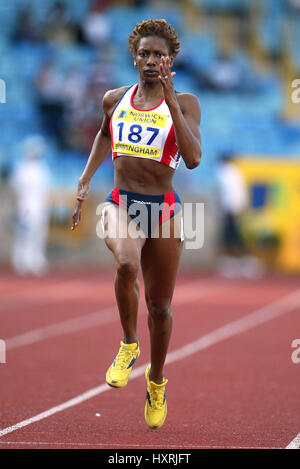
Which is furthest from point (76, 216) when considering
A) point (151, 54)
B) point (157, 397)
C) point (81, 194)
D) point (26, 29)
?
point (26, 29)

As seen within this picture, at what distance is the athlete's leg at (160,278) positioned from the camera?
5.73 metres

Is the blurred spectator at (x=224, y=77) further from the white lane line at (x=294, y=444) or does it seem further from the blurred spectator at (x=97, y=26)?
the white lane line at (x=294, y=444)

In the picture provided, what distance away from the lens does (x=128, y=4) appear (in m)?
23.7

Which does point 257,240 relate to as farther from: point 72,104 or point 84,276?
point 72,104

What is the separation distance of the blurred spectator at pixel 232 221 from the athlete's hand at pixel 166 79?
13.1 metres

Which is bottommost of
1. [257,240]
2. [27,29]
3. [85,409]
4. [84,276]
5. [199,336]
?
[85,409]

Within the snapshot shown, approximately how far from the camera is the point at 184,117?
550 cm

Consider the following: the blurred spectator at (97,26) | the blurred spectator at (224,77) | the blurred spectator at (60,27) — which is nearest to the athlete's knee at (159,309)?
the blurred spectator at (224,77)

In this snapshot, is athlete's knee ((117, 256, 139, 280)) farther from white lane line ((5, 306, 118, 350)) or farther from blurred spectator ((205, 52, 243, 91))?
blurred spectator ((205, 52, 243, 91))

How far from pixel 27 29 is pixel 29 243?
23.4ft

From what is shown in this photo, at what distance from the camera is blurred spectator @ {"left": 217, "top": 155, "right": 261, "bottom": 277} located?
1855cm
